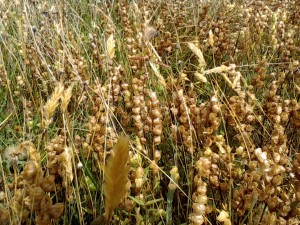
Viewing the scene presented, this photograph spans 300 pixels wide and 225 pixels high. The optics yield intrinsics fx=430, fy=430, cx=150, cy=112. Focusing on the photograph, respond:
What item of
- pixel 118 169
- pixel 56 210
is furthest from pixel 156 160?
pixel 118 169

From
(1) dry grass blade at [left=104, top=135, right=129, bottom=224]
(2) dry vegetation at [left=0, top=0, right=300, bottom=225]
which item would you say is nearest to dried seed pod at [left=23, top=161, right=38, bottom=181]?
(2) dry vegetation at [left=0, top=0, right=300, bottom=225]

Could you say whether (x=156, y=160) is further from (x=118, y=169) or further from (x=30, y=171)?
(x=118, y=169)

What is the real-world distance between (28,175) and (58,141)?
0.60 ft

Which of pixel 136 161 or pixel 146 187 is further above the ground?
pixel 136 161

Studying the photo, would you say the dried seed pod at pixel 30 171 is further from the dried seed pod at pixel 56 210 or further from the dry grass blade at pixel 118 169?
the dry grass blade at pixel 118 169

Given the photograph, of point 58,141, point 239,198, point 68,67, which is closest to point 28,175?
point 58,141

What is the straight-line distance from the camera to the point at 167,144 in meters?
1.42

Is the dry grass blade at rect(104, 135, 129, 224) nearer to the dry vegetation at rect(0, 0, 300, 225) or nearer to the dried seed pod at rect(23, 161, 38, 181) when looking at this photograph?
the dry vegetation at rect(0, 0, 300, 225)

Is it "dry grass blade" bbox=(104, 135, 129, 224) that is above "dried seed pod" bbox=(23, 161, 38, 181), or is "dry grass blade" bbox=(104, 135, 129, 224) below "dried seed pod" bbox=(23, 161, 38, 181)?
above

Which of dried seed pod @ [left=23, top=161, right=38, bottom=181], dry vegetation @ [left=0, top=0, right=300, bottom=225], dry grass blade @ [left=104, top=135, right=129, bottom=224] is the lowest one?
dry vegetation @ [left=0, top=0, right=300, bottom=225]

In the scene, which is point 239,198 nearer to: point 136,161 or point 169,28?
point 136,161

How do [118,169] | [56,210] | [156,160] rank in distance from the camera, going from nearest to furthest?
[118,169], [56,210], [156,160]

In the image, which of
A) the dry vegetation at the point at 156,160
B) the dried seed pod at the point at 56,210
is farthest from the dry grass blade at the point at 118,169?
the dried seed pod at the point at 56,210

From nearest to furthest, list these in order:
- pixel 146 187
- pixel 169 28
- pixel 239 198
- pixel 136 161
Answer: pixel 239 198 → pixel 136 161 → pixel 146 187 → pixel 169 28
